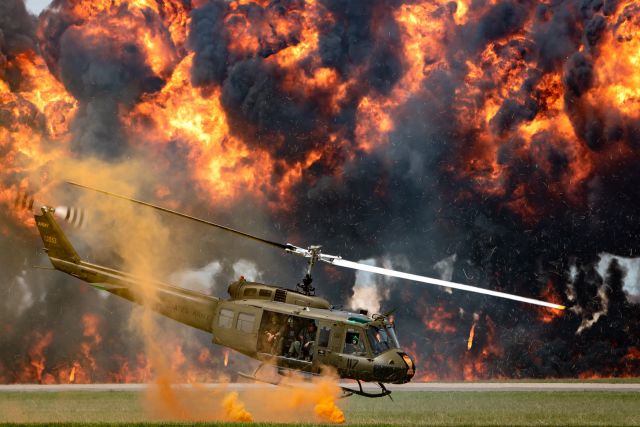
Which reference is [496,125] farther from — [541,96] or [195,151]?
[195,151]

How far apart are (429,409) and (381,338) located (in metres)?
9.53

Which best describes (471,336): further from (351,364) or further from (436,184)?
(351,364)

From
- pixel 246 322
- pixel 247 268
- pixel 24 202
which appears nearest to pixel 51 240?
pixel 24 202

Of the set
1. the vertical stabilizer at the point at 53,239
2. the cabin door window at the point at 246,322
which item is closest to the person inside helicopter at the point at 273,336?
the cabin door window at the point at 246,322

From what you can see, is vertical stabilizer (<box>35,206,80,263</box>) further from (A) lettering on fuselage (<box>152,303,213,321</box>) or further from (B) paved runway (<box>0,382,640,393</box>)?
(B) paved runway (<box>0,382,640,393</box>)

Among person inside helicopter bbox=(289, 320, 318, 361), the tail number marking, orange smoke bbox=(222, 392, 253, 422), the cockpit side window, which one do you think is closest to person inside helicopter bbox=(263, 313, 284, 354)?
person inside helicopter bbox=(289, 320, 318, 361)

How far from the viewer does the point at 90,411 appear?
39062 millimetres

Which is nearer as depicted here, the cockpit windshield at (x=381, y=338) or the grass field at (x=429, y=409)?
the cockpit windshield at (x=381, y=338)

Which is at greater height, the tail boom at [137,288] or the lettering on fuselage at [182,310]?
the tail boom at [137,288]

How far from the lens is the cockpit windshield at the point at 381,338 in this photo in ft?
101

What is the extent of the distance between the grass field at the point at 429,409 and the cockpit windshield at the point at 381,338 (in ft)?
10.1

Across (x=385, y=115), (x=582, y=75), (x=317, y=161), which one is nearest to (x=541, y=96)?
(x=582, y=75)

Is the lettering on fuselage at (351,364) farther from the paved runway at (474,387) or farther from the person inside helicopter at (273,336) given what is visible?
the paved runway at (474,387)

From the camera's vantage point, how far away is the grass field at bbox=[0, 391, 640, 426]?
33531 millimetres
